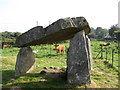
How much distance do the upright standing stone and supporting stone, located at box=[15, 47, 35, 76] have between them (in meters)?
2.97

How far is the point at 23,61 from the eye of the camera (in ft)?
28.4

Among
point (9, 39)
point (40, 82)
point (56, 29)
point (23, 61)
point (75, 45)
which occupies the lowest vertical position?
point (40, 82)

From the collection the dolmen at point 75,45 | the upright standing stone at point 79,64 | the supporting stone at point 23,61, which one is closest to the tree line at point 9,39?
the supporting stone at point 23,61

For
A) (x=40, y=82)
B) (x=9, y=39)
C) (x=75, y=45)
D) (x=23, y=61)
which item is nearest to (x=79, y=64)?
(x=75, y=45)

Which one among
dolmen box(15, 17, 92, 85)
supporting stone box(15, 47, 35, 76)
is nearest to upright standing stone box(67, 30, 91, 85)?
dolmen box(15, 17, 92, 85)

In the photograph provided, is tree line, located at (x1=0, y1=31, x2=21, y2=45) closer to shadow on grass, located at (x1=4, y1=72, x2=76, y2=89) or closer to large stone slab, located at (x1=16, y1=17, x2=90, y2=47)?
large stone slab, located at (x1=16, y1=17, x2=90, y2=47)

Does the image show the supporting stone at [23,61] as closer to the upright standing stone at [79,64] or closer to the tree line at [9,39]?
the upright standing stone at [79,64]

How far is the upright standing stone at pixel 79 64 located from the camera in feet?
22.3

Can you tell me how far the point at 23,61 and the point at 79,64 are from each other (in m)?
3.51

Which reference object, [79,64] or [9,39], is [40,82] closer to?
[79,64]

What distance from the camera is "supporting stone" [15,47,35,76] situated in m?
8.58

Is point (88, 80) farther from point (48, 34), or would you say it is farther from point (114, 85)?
point (48, 34)

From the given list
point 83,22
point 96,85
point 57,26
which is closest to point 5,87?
point 57,26

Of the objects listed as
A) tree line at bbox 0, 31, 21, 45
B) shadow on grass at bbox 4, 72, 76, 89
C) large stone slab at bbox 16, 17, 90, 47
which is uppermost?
tree line at bbox 0, 31, 21, 45
